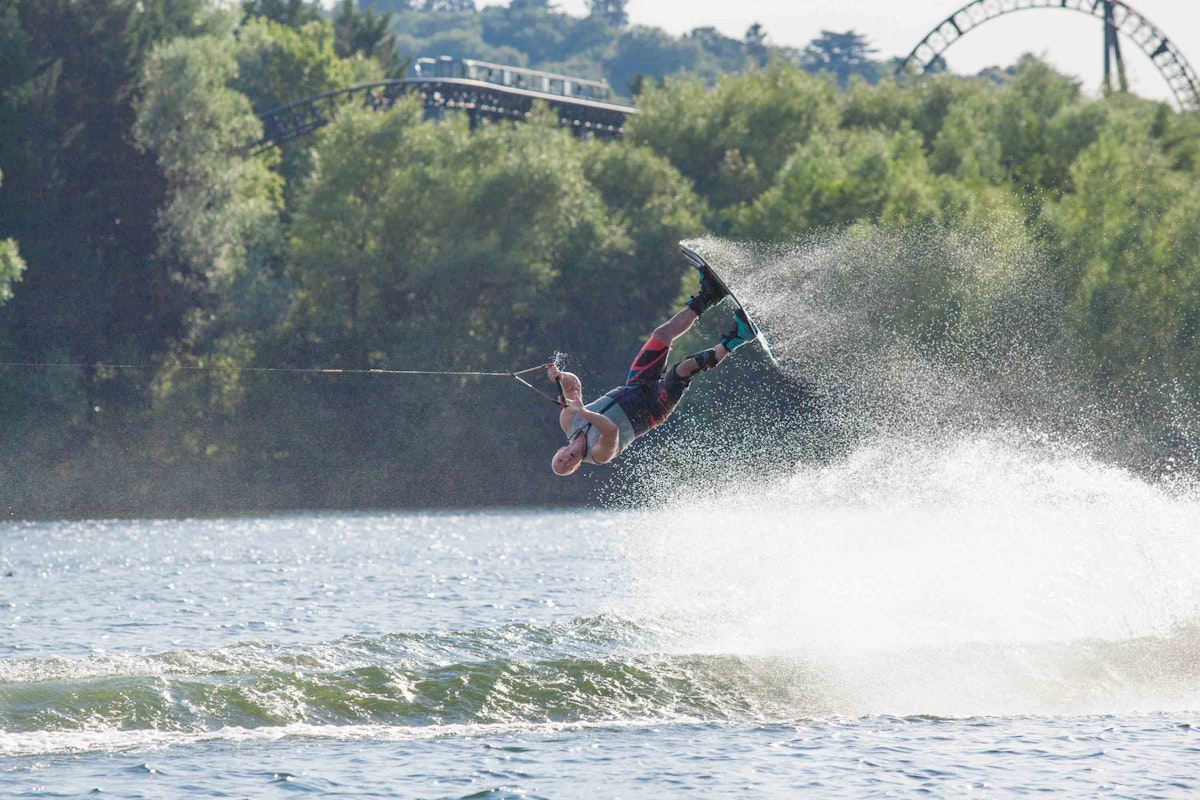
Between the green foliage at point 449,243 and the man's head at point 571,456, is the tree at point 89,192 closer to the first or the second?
the green foliage at point 449,243

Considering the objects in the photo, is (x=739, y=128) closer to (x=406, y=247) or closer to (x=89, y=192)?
(x=406, y=247)

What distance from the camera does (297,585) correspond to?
2452cm

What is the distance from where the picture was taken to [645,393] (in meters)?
14.4

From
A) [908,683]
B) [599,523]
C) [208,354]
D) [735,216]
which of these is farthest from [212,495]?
[908,683]

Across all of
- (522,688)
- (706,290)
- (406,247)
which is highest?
(406,247)

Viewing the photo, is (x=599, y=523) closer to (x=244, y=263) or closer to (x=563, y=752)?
(x=244, y=263)

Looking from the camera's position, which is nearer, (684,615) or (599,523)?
(684,615)

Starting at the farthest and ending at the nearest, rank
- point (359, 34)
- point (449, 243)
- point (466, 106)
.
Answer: point (359, 34), point (466, 106), point (449, 243)

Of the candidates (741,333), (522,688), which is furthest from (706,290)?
(522,688)

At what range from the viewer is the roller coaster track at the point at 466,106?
2393 inches

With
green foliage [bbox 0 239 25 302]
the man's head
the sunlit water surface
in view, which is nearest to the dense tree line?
green foliage [bbox 0 239 25 302]

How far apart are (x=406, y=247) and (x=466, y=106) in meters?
15.1

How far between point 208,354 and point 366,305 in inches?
217

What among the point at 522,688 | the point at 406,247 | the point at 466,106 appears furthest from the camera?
the point at 466,106
